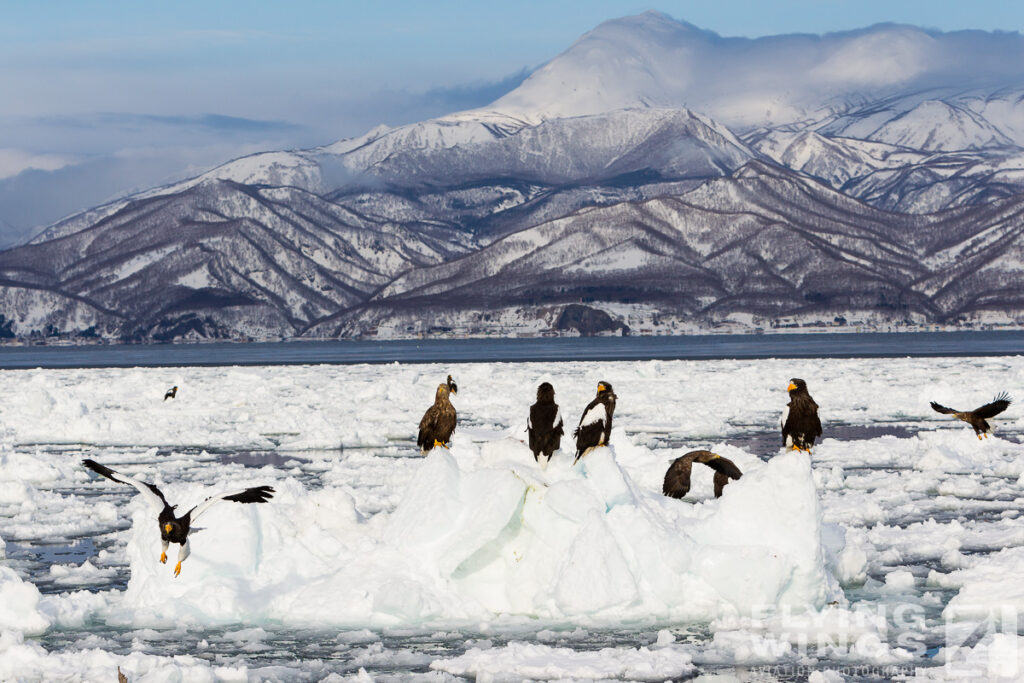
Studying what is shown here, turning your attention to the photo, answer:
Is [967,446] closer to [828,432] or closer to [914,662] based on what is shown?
[828,432]

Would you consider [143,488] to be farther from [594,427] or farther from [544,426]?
[594,427]

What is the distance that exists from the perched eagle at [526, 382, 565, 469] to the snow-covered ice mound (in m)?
1.44

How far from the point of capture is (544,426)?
45.1 ft

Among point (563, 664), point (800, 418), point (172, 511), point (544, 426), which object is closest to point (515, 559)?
point (563, 664)

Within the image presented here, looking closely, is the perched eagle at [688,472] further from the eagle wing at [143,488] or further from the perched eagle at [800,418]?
the eagle wing at [143,488]

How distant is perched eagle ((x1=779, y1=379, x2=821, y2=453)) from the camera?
567 inches

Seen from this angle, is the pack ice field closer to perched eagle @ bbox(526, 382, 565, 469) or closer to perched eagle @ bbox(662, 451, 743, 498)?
perched eagle @ bbox(526, 382, 565, 469)

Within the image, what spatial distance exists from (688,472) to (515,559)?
18.3 ft

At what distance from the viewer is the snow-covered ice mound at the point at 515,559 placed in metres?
10.8

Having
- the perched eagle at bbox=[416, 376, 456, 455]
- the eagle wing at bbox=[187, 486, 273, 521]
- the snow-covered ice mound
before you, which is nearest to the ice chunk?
the snow-covered ice mound

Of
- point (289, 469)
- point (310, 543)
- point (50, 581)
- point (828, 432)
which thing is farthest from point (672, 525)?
point (828, 432)

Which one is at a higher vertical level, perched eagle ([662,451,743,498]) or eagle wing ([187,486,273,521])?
perched eagle ([662,451,743,498])

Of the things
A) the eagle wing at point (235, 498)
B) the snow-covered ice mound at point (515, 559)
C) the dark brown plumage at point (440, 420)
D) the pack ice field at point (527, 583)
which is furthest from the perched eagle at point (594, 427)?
the eagle wing at point (235, 498)

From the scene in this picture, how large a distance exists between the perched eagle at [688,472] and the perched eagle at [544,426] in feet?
10.1
